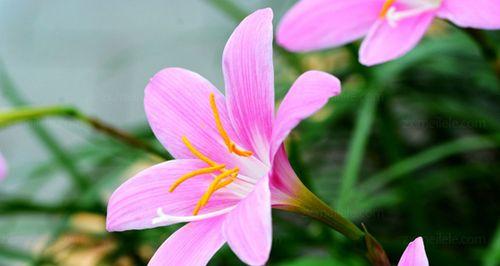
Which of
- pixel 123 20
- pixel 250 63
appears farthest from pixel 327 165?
pixel 123 20

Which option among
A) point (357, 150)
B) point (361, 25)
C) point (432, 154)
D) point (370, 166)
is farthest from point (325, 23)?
point (370, 166)

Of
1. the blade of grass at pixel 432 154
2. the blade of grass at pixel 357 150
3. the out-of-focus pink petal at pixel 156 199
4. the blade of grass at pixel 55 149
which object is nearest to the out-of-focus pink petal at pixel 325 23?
the out-of-focus pink petal at pixel 156 199

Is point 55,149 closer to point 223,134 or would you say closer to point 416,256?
point 223,134

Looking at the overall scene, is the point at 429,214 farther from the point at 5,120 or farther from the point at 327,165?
the point at 5,120

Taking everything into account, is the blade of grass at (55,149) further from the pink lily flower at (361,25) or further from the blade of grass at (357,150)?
the pink lily flower at (361,25)

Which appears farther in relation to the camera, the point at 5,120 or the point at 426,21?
the point at 5,120

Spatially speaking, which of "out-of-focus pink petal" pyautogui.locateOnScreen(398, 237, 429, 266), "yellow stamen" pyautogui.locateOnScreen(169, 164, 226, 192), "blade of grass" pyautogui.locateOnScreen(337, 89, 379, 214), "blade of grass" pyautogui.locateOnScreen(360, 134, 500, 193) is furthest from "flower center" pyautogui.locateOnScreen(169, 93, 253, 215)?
"blade of grass" pyautogui.locateOnScreen(360, 134, 500, 193)
